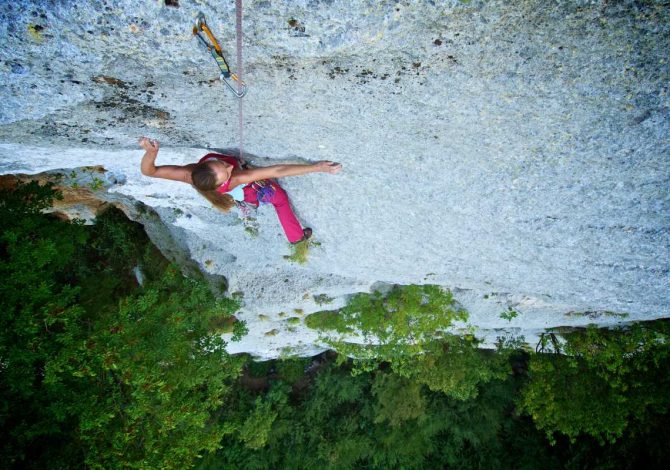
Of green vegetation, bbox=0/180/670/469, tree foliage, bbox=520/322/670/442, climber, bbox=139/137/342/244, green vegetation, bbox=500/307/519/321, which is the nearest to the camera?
climber, bbox=139/137/342/244

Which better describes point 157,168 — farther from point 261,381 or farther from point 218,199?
point 261,381

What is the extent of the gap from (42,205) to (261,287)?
3.86 m

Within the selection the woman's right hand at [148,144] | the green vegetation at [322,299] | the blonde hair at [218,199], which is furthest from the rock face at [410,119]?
the green vegetation at [322,299]

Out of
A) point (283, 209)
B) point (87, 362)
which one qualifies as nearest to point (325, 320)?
point (283, 209)

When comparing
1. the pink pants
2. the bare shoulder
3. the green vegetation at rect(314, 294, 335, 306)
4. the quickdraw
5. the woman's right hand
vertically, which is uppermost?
the quickdraw

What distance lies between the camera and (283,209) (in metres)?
5.43

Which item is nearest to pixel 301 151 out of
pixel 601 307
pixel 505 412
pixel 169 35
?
pixel 169 35

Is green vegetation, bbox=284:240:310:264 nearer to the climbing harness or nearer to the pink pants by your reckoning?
the pink pants

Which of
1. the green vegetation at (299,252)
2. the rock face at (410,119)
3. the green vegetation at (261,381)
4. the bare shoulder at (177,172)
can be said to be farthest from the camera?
the green vegetation at (299,252)

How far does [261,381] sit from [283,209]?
399 inches

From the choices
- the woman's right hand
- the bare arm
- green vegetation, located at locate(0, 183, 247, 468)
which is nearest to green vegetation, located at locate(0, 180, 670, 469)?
green vegetation, located at locate(0, 183, 247, 468)

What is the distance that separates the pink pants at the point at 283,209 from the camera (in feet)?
15.9

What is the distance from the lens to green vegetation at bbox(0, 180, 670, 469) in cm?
544

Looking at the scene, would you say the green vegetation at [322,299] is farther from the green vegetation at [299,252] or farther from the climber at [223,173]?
the climber at [223,173]
